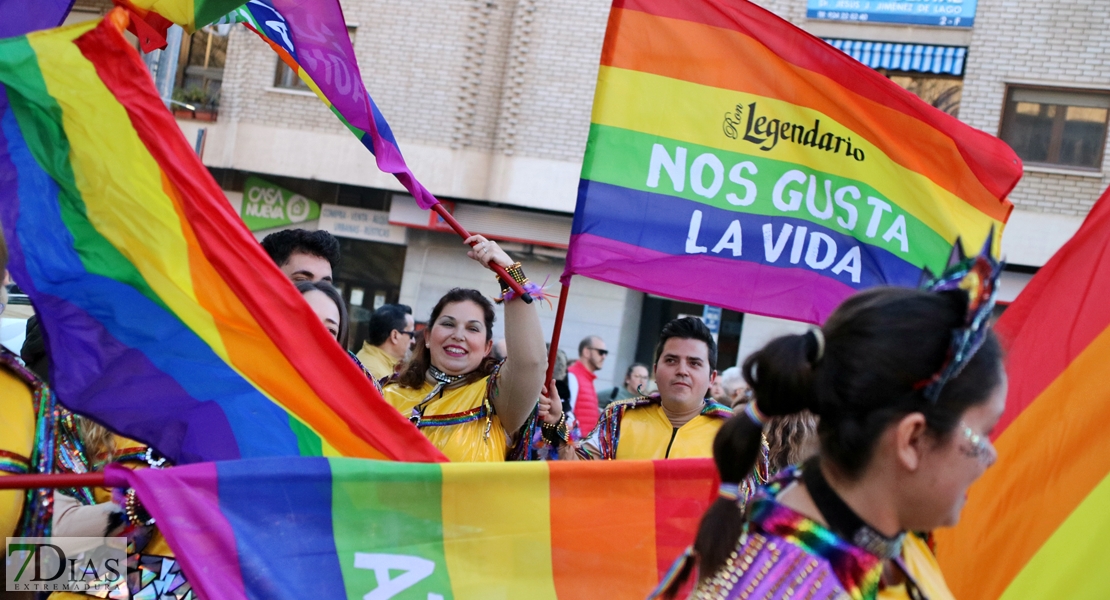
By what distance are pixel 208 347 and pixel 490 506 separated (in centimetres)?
84

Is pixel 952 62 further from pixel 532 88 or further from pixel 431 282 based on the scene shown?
pixel 431 282

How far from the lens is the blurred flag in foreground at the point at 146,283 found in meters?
2.61

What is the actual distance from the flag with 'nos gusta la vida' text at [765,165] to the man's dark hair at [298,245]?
1.14 metres

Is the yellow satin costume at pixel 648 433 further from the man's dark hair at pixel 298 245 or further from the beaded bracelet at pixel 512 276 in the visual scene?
the man's dark hair at pixel 298 245

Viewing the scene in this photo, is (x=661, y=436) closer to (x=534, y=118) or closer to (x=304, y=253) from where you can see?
(x=304, y=253)

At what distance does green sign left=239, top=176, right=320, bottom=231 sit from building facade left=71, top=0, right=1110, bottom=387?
0.15 metres

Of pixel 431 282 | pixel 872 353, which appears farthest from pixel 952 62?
pixel 872 353

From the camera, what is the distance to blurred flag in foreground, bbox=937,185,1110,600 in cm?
251

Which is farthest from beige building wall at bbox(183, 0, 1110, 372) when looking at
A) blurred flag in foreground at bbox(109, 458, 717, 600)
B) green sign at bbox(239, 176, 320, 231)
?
blurred flag in foreground at bbox(109, 458, 717, 600)

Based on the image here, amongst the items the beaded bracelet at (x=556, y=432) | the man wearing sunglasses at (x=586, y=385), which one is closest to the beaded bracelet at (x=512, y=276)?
the beaded bracelet at (x=556, y=432)

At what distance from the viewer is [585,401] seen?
9766 mm

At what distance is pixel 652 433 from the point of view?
15.4 feet

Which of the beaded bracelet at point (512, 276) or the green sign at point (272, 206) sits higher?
the green sign at point (272, 206)

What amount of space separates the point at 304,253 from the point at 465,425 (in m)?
1.07
